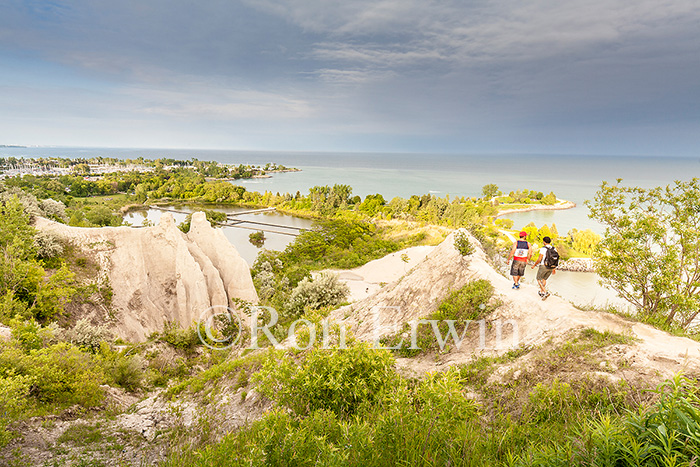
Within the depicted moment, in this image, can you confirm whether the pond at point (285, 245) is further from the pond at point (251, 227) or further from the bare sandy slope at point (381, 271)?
the bare sandy slope at point (381, 271)

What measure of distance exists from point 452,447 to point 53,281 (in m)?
17.9

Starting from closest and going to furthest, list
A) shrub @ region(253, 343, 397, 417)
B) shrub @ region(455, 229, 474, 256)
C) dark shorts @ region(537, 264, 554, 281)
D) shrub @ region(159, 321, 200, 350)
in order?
shrub @ region(253, 343, 397, 417)
dark shorts @ region(537, 264, 554, 281)
shrub @ region(455, 229, 474, 256)
shrub @ region(159, 321, 200, 350)

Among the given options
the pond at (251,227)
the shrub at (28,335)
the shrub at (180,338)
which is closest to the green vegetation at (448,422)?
the shrub at (28,335)

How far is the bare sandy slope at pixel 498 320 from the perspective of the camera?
219 inches

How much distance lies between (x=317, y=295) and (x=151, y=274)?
9.75 metres

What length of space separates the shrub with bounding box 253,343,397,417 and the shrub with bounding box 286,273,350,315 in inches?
429

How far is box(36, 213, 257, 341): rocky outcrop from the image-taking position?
1636 cm

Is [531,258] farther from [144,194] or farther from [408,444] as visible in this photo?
[144,194]

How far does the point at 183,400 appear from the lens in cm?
889

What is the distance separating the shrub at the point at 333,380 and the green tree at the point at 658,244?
7576mm

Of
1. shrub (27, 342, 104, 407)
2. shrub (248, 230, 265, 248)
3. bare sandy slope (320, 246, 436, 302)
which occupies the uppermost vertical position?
shrub (27, 342, 104, 407)

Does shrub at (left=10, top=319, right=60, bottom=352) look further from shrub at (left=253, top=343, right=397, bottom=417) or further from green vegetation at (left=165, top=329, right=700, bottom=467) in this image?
shrub at (left=253, top=343, right=397, bottom=417)

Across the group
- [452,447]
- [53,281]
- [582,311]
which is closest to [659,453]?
[452,447]

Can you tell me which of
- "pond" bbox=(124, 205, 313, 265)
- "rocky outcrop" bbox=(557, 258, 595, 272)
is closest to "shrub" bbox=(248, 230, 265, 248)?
"pond" bbox=(124, 205, 313, 265)
